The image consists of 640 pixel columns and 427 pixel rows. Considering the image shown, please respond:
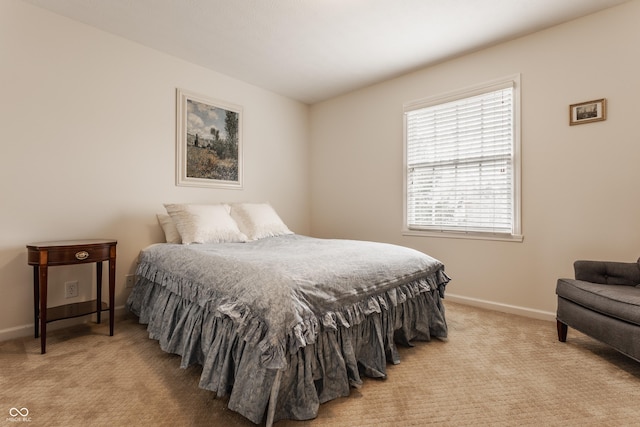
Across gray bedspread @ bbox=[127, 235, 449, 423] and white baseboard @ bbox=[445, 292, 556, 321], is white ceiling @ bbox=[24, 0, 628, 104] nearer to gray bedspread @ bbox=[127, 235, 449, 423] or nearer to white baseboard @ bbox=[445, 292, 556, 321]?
gray bedspread @ bbox=[127, 235, 449, 423]

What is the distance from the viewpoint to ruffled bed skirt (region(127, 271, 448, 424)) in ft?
4.62

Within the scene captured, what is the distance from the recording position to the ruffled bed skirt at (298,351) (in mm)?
1409

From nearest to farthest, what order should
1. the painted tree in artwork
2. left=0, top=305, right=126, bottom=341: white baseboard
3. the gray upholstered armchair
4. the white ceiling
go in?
the gray upholstered armchair, left=0, top=305, right=126, bottom=341: white baseboard, the white ceiling, the painted tree in artwork

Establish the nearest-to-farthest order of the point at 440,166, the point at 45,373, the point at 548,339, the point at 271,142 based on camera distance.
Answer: the point at 45,373, the point at 548,339, the point at 440,166, the point at 271,142

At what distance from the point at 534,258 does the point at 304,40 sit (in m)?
2.86

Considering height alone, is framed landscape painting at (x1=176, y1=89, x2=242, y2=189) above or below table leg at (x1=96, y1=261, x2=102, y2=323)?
above

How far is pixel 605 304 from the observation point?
1.90m

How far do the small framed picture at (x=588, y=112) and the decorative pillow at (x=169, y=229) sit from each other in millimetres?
3541

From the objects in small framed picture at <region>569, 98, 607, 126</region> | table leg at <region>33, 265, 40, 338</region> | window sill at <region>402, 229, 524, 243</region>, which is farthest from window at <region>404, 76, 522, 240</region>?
table leg at <region>33, 265, 40, 338</region>

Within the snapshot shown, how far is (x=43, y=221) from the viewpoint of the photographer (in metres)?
2.46

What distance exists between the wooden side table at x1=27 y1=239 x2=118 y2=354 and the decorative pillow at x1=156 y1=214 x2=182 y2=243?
0.55 metres

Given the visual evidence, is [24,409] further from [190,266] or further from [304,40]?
[304,40]

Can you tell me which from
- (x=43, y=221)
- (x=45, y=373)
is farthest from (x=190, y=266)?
(x=43, y=221)
